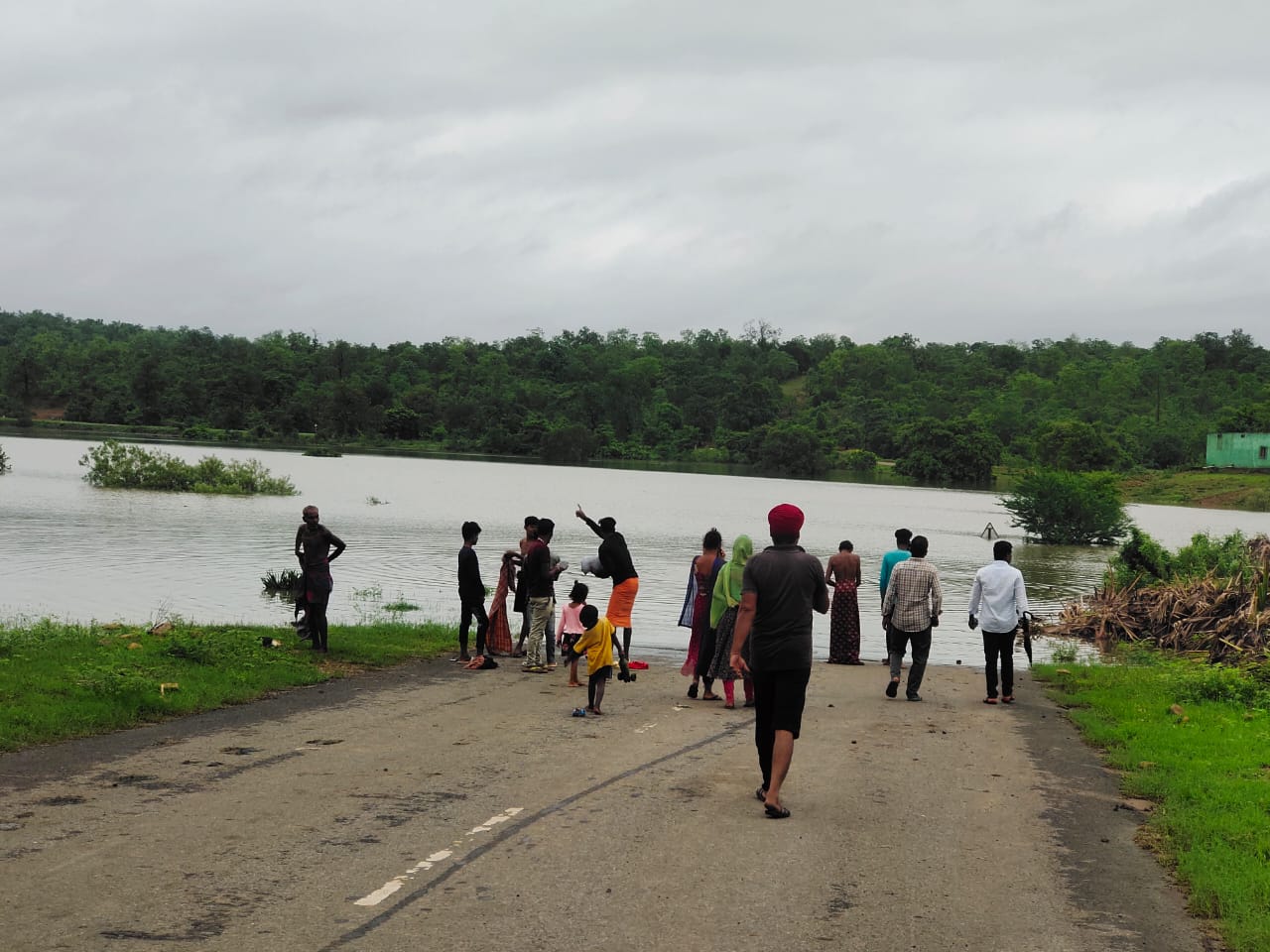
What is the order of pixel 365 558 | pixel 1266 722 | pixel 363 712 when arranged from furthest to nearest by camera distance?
pixel 365 558 < pixel 1266 722 < pixel 363 712

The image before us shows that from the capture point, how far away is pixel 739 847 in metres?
7.56

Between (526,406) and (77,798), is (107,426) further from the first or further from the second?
(77,798)

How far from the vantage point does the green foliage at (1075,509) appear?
54469mm

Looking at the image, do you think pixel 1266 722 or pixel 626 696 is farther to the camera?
pixel 626 696

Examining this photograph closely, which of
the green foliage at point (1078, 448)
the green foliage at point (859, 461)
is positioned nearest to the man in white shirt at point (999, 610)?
the green foliage at point (1078, 448)

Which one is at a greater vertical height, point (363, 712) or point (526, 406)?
point (526, 406)

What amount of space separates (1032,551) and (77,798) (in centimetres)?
4634

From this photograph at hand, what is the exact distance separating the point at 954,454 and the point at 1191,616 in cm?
9693

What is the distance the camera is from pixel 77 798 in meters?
8.17

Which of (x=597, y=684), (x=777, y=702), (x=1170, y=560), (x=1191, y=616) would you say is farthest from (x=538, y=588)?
(x=1170, y=560)

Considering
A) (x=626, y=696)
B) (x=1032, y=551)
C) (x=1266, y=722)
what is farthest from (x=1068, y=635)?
(x=1032, y=551)

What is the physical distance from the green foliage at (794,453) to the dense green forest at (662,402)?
0.21 m

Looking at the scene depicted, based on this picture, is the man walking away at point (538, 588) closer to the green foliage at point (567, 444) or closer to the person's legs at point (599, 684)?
the person's legs at point (599, 684)

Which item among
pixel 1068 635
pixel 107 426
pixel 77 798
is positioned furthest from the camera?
pixel 107 426
